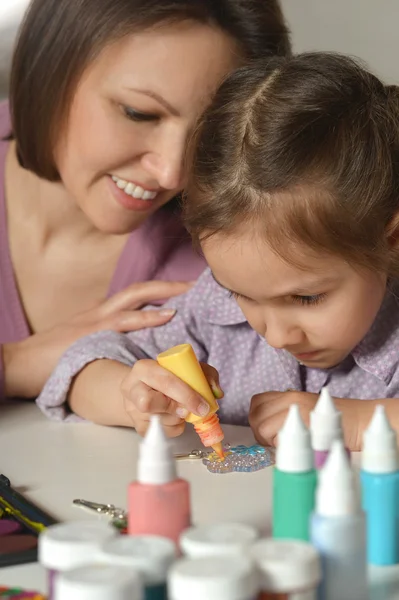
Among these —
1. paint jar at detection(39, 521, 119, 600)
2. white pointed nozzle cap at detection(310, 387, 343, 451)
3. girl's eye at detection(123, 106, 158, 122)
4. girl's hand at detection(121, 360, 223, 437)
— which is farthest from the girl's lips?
paint jar at detection(39, 521, 119, 600)

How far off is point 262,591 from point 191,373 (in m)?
0.43

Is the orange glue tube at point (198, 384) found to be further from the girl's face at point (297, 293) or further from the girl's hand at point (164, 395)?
the girl's face at point (297, 293)

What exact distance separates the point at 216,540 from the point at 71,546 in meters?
0.08

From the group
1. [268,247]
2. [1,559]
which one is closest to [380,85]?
[268,247]

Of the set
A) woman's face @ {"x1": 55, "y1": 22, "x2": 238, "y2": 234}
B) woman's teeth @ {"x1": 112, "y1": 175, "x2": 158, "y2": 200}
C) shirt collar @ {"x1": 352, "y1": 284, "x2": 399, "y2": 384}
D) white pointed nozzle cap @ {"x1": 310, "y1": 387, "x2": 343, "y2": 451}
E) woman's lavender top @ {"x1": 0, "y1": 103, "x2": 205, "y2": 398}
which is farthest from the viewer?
woman's lavender top @ {"x1": 0, "y1": 103, "x2": 205, "y2": 398}

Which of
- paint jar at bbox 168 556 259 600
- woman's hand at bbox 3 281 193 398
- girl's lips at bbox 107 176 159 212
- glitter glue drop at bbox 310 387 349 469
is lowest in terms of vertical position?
woman's hand at bbox 3 281 193 398

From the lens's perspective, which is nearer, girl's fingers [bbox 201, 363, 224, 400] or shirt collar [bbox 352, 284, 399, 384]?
girl's fingers [bbox 201, 363, 224, 400]

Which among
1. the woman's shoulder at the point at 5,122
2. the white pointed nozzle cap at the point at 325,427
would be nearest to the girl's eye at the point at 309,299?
the white pointed nozzle cap at the point at 325,427

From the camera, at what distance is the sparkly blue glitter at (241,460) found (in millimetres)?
908

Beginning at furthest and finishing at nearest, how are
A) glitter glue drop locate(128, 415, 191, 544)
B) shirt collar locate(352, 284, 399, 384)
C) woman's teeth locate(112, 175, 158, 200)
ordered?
woman's teeth locate(112, 175, 158, 200) < shirt collar locate(352, 284, 399, 384) < glitter glue drop locate(128, 415, 191, 544)

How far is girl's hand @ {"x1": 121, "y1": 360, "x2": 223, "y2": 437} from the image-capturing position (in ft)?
3.04

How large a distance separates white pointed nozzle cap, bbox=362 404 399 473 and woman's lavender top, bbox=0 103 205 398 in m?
0.85

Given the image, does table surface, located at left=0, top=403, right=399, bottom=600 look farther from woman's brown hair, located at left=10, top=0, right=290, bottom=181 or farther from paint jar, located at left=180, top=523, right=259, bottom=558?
woman's brown hair, located at left=10, top=0, right=290, bottom=181

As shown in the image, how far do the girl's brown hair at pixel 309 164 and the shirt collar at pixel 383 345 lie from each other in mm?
101
